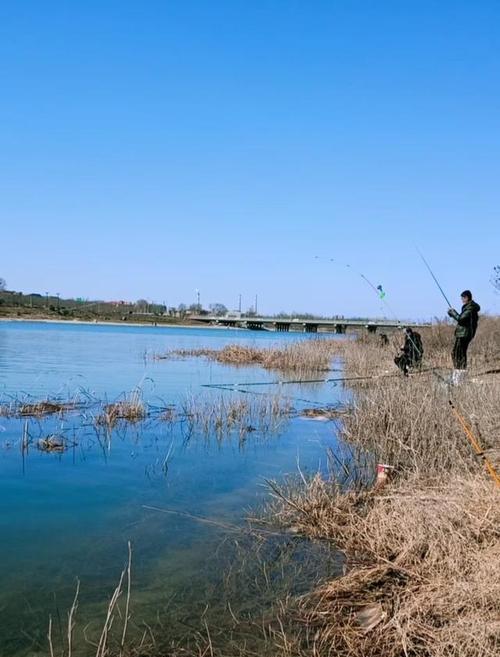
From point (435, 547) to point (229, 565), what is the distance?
69.6 inches

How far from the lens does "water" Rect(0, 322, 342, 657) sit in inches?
186

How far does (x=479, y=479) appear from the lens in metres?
5.70

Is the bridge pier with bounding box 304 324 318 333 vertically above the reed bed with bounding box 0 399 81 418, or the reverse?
the bridge pier with bounding box 304 324 318 333

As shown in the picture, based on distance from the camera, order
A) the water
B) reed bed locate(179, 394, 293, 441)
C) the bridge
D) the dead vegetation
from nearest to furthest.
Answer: the dead vegetation, the water, reed bed locate(179, 394, 293, 441), the bridge

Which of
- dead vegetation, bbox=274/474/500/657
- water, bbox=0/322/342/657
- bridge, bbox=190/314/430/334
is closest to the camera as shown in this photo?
dead vegetation, bbox=274/474/500/657

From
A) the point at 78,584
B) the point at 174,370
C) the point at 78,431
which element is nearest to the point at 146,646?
the point at 78,584

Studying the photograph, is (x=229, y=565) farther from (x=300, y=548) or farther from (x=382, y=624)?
(x=382, y=624)

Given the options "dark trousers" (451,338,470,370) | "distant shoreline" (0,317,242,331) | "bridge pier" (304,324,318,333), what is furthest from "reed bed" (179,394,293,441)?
"bridge pier" (304,324,318,333)

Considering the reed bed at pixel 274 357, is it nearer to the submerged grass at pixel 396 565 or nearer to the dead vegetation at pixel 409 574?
the submerged grass at pixel 396 565

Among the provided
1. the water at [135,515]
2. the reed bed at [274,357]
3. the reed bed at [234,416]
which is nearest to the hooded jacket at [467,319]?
the water at [135,515]

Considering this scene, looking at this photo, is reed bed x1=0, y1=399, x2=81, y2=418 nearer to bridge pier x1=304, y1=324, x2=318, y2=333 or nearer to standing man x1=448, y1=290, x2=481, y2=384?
standing man x1=448, y1=290, x2=481, y2=384

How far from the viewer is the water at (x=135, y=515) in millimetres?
4727

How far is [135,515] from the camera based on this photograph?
6824 mm

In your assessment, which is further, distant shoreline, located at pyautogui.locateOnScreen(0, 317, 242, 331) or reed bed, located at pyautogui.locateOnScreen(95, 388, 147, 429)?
distant shoreline, located at pyautogui.locateOnScreen(0, 317, 242, 331)
